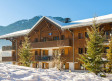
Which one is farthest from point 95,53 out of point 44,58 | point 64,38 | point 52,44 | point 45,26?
point 45,26

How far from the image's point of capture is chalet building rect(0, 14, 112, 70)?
21.5 meters

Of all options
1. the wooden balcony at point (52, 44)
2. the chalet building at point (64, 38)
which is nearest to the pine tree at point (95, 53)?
the chalet building at point (64, 38)

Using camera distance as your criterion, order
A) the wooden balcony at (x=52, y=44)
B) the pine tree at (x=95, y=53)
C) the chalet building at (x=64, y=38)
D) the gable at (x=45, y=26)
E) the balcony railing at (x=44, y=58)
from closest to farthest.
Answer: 1. the pine tree at (x=95, y=53)
2. the chalet building at (x=64, y=38)
3. the wooden balcony at (x=52, y=44)
4. the gable at (x=45, y=26)
5. the balcony railing at (x=44, y=58)

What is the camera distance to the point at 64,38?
24.3 metres

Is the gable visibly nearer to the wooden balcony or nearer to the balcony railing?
the wooden balcony

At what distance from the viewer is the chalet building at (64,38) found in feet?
70.7

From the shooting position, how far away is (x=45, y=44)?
81.5ft

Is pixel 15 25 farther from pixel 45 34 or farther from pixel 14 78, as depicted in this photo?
pixel 14 78

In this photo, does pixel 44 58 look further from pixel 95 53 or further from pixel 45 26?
pixel 95 53

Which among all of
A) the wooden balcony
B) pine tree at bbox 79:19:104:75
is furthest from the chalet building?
pine tree at bbox 79:19:104:75

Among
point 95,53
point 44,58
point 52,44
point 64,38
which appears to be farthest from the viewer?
point 44,58

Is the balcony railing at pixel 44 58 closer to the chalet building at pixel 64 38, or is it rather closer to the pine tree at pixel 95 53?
the chalet building at pixel 64 38

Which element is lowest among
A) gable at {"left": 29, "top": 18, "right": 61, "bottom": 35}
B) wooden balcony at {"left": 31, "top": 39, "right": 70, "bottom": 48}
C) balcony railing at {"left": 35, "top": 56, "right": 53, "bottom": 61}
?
balcony railing at {"left": 35, "top": 56, "right": 53, "bottom": 61}

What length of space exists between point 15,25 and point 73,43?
176 meters
